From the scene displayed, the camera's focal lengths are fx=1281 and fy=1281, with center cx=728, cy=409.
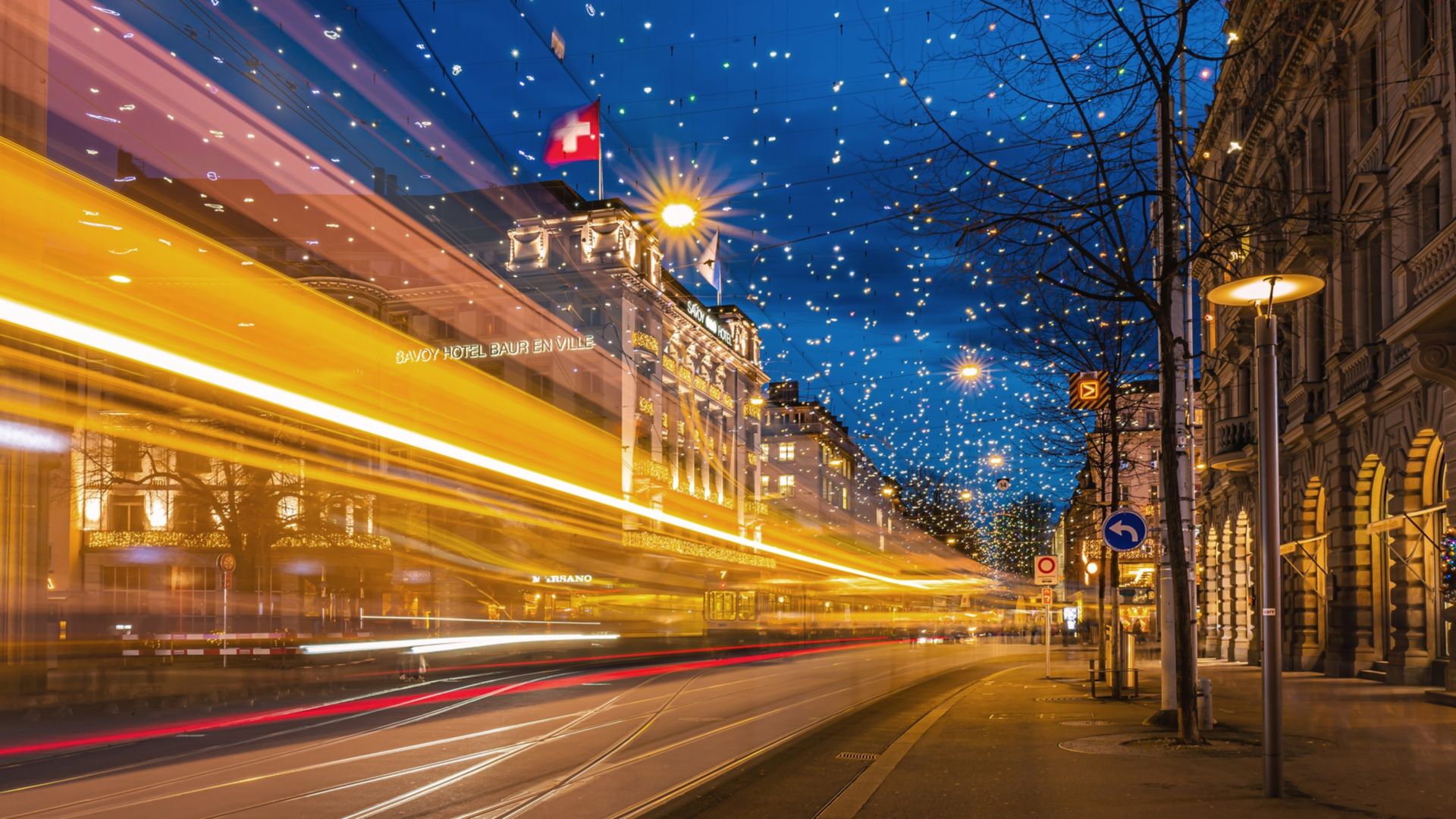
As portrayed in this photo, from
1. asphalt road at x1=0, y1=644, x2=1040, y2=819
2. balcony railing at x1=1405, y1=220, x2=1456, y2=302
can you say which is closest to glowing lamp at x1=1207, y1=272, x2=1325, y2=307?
asphalt road at x1=0, y1=644, x2=1040, y2=819

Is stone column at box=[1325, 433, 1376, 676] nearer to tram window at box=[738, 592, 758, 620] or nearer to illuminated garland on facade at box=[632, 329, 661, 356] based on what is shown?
tram window at box=[738, 592, 758, 620]

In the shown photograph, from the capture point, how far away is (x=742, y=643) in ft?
129

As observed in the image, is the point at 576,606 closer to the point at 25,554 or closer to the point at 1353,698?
the point at 25,554

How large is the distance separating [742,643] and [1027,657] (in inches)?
625

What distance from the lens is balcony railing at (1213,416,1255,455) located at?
36.9m

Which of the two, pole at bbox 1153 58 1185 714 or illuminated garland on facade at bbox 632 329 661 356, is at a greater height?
illuminated garland on facade at bbox 632 329 661 356

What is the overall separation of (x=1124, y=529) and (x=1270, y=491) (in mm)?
7807

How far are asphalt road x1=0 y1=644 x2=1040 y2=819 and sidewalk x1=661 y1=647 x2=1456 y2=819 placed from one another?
1.05 metres

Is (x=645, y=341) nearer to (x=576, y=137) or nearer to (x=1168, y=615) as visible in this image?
(x=576, y=137)

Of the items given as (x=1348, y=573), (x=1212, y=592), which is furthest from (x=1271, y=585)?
(x=1212, y=592)

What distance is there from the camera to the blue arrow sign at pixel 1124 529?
18.5 m

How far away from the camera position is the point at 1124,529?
1861 cm

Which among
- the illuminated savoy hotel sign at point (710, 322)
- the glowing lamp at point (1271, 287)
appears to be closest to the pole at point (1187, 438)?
the glowing lamp at point (1271, 287)

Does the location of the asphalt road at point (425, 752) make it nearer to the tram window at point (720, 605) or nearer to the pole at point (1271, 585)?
the pole at point (1271, 585)
